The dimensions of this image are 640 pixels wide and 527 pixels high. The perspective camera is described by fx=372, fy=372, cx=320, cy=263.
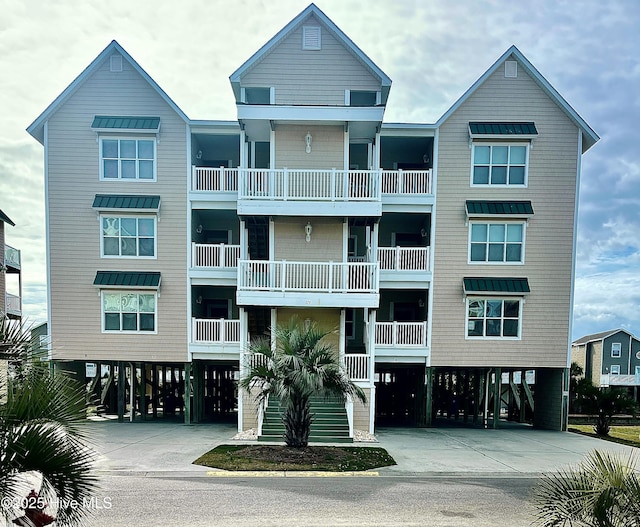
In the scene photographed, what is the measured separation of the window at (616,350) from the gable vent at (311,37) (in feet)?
144

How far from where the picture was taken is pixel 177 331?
47.8ft

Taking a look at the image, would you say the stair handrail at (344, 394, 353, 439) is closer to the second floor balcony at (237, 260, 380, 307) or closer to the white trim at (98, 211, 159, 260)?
the second floor balcony at (237, 260, 380, 307)

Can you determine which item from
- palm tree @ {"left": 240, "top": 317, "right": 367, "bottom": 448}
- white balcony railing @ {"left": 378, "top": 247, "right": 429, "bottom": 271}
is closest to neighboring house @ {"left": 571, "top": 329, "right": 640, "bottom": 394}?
white balcony railing @ {"left": 378, "top": 247, "right": 429, "bottom": 271}

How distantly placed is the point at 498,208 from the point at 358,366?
26.7 ft

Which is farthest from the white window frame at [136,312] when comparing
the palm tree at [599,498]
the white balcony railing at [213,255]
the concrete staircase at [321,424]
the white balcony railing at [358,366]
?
the palm tree at [599,498]

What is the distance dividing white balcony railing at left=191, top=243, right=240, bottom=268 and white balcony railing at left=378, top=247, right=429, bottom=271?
581 centimetres

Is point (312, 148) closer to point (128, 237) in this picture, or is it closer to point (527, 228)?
point (128, 237)

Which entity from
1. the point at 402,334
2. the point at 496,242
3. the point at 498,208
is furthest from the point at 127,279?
the point at 498,208

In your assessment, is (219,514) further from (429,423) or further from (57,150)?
(57,150)

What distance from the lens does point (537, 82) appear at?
14.7 m

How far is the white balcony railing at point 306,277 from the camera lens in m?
13.2

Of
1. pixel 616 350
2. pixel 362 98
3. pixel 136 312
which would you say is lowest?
pixel 616 350

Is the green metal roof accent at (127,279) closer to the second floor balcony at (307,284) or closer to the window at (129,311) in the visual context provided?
the window at (129,311)

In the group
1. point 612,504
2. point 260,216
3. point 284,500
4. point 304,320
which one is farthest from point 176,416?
point 612,504
